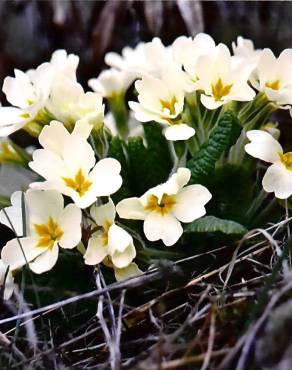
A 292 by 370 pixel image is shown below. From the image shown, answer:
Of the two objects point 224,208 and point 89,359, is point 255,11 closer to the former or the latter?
point 224,208

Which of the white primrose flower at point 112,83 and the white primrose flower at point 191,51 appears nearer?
the white primrose flower at point 191,51

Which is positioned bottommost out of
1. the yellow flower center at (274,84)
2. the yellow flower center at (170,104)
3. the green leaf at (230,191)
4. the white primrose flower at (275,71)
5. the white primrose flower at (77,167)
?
the green leaf at (230,191)

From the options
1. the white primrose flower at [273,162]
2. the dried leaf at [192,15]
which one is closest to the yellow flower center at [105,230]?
the white primrose flower at [273,162]

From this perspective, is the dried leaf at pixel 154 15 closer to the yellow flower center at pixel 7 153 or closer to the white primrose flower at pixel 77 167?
the yellow flower center at pixel 7 153

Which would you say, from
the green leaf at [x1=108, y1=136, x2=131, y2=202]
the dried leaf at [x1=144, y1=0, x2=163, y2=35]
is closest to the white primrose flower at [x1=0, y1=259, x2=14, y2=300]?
the green leaf at [x1=108, y1=136, x2=131, y2=202]

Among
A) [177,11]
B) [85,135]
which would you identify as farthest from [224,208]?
[177,11]

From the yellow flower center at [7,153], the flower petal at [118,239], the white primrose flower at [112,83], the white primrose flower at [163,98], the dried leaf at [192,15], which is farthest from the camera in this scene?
the dried leaf at [192,15]

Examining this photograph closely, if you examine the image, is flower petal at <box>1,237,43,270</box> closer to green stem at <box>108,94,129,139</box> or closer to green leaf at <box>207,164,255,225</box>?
green leaf at <box>207,164,255,225</box>
